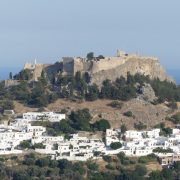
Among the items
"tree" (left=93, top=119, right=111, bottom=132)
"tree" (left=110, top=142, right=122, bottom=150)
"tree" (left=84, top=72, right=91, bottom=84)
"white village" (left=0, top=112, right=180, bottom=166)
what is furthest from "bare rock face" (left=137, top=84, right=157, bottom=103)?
"tree" (left=110, top=142, right=122, bottom=150)

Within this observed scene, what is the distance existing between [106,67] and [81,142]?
30.9 feet

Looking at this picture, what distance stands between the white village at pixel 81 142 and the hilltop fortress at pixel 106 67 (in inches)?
215

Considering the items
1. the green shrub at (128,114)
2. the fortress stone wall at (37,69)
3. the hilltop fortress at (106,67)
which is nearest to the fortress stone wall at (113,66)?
the hilltop fortress at (106,67)

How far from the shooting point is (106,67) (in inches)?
3083

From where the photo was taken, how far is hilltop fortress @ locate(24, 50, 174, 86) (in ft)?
256

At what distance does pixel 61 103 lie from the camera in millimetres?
76438

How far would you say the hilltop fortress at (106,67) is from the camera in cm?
→ 7806

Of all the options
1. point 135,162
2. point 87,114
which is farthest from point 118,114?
point 135,162

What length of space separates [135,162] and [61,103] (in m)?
10.1

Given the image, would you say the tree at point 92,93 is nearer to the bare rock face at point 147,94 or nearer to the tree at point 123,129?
the bare rock face at point 147,94

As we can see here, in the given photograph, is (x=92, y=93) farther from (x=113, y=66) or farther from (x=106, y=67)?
(x=113, y=66)

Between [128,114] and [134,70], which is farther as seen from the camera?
[134,70]

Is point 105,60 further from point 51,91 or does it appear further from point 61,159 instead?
point 61,159

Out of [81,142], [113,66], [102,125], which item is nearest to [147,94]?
[113,66]
